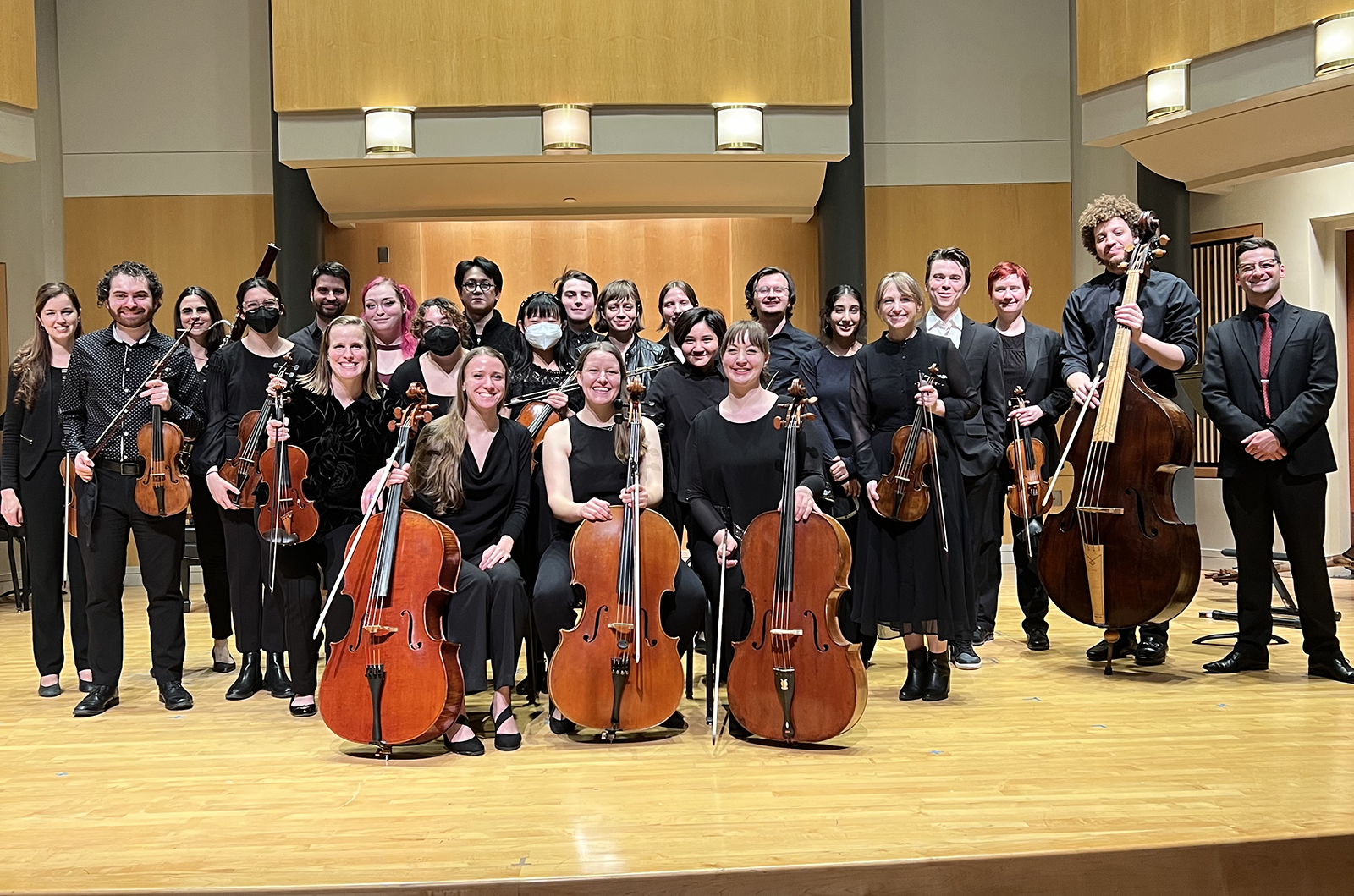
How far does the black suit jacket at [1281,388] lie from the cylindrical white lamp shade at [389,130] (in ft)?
12.7

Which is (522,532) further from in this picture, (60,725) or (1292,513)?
(1292,513)

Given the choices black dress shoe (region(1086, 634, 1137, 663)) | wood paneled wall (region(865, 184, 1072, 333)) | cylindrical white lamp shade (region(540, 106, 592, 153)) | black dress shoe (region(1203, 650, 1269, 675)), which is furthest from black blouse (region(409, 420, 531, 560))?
wood paneled wall (region(865, 184, 1072, 333))

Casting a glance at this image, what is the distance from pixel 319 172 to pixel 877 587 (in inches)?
160

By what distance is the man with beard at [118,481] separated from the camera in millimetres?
3865

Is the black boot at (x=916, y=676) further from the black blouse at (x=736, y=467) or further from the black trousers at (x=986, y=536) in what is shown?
the black blouse at (x=736, y=467)

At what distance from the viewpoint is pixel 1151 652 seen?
4.29 m

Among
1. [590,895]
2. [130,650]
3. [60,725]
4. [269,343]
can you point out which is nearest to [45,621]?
[60,725]

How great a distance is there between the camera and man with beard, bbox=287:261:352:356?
169 inches

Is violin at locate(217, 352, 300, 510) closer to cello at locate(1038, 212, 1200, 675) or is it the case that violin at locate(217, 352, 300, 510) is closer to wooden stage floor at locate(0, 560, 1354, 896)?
wooden stage floor at locate(0, 560, 1354, 896)

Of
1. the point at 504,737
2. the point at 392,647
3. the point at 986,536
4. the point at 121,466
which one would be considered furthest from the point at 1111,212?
the point at 121,466

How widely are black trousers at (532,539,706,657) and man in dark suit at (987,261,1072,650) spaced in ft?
5.15

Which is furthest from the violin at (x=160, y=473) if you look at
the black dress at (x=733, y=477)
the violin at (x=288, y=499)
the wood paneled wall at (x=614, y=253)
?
the wood paneled wall at (x=614, y=253)

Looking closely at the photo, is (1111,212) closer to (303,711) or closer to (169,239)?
(303,711)

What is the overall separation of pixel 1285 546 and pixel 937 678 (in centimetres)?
126
